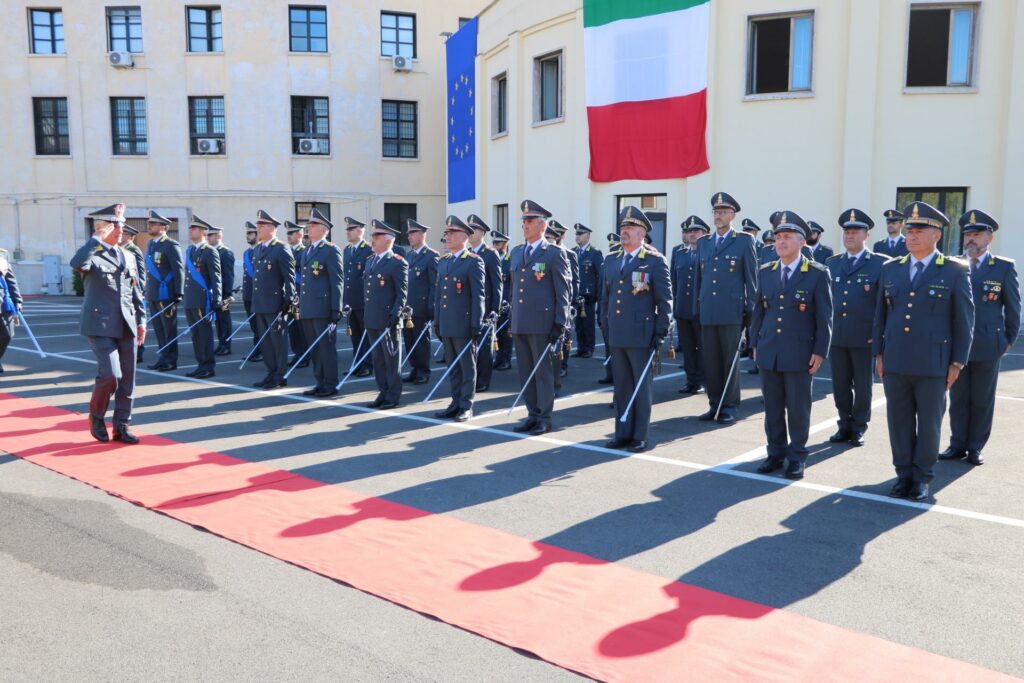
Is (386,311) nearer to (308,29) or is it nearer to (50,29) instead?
(308,29)

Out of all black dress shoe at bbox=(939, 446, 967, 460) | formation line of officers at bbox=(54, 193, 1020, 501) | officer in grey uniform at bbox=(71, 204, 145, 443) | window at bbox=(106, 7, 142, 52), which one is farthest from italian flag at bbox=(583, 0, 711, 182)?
window at bbox=(106, 7, 142, 52)

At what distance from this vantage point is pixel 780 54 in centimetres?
1738

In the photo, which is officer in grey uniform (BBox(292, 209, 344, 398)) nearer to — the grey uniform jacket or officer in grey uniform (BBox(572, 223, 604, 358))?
the grey uniform jacket

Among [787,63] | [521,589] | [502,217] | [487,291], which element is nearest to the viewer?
[521,589]

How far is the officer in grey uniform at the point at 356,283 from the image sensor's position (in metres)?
11.8

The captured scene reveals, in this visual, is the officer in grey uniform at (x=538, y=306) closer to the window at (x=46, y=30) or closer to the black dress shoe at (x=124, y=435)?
the black dress shoe at (x=124, y=435)

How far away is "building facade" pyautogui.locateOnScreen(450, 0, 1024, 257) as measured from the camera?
Result: 54.2 ft

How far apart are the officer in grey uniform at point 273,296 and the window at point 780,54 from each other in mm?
11297

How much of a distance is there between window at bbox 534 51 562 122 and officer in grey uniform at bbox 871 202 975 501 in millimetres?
15792

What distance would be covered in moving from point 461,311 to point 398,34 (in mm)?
24200

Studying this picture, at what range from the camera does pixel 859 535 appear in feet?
17.4

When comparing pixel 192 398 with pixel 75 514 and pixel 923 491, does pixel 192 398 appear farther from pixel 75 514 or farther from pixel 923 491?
pixel 923 491

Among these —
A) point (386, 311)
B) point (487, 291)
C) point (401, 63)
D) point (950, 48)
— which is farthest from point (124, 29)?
point (950, 48)

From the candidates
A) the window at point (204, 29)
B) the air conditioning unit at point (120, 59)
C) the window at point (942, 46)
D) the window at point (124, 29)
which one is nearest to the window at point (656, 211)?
the window at point (942, 46)
